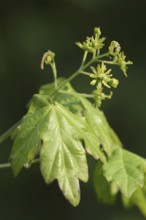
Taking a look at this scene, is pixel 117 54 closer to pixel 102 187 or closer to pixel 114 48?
pixel 114 48

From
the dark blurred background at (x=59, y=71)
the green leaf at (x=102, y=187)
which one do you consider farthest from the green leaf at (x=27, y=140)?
the dark blurred background at (x=59, y=71)

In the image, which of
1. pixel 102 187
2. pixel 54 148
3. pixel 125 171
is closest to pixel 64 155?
pixel 54 148

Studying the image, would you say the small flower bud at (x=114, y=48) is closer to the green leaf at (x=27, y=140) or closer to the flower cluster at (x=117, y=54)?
the flower cluster at (x=117, y=54)

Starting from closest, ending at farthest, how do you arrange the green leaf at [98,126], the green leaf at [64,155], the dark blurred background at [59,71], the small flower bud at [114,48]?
the green leaf at [64,155] < the small flower bud at [114,48] < the green leaf at [98,126] < the dark blurred background at [59,71]

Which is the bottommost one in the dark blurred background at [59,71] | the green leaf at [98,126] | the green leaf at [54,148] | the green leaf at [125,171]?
the dark blurred background at [59,71]

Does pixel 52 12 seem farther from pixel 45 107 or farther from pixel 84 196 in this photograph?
pixel 45 107

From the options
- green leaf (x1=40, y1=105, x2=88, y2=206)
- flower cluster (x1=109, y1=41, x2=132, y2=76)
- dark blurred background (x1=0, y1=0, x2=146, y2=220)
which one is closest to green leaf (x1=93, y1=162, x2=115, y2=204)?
green leaf (x1=40, y1=105, x2=88, y2=206)
